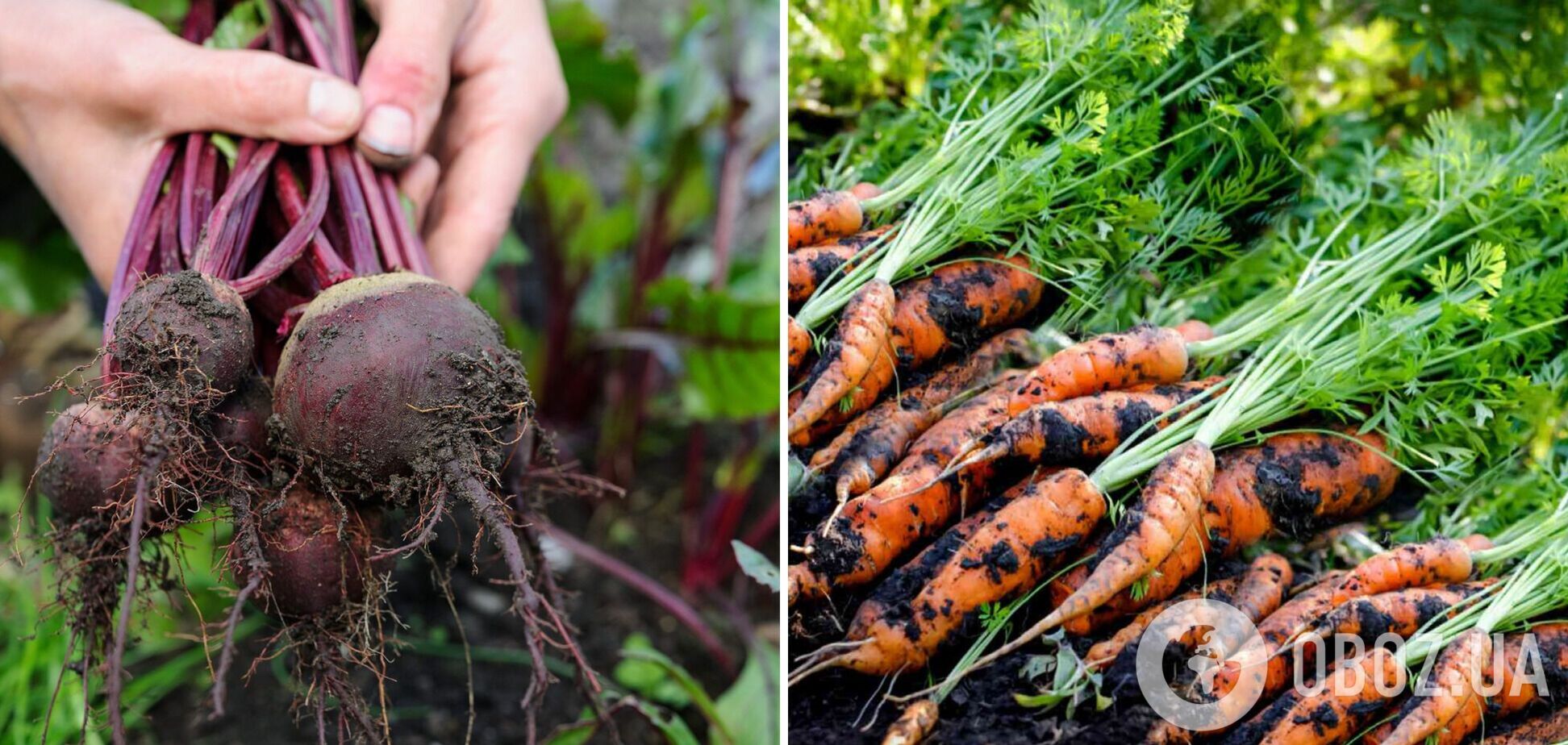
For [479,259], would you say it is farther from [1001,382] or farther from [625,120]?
[625,120]

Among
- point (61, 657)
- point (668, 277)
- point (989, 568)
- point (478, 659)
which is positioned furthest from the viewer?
point (668, 277)

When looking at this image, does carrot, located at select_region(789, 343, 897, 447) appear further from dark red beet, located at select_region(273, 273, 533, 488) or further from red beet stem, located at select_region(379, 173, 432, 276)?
red beet stem, located at select_region(379, 173, 432, 276)

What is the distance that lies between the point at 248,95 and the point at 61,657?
4.30 ft

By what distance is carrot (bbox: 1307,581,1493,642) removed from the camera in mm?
1464

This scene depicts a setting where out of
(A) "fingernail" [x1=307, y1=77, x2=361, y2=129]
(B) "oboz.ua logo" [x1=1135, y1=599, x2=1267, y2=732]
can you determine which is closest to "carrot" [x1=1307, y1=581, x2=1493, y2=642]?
(B) "oboz.ua logo" [x1=1135, y1=599, x2=1267, y2=732]

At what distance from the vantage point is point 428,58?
1597mm

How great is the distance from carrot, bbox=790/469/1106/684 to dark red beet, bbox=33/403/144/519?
1.00 metres

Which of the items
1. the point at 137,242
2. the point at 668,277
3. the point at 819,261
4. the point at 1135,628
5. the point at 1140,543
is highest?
the point at 819,261

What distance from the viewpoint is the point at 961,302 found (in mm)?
1458

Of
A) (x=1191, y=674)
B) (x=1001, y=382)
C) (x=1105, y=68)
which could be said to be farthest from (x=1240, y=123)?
(x=1191, y=674)

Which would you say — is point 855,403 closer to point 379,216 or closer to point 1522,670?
point 379,216

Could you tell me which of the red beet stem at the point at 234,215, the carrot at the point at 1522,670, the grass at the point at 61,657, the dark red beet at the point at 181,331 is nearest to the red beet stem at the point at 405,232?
the red beet stem at the point at 234,215

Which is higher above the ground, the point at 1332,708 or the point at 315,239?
the point at 315,239

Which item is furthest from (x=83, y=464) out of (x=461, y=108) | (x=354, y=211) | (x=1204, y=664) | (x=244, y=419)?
(x=1204, y=664)
